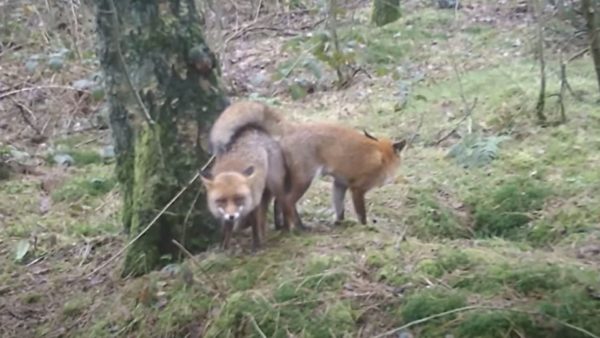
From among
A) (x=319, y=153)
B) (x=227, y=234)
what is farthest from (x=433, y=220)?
(x=227, y=234)

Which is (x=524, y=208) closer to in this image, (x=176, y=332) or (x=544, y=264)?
(x=544, y=264)

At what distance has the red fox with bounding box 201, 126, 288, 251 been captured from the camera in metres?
5.80

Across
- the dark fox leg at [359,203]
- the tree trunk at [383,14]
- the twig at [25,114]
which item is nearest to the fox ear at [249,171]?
the dark fox leg at [359,203]

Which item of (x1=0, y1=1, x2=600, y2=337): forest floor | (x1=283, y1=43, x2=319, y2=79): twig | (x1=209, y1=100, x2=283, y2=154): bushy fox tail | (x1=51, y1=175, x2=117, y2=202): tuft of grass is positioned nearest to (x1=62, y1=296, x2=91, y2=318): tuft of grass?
(x1=0, y1=1, x2=600, y2=337): forest floor

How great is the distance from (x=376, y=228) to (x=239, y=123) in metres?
1.35

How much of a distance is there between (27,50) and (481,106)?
25.6ft

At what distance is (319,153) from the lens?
6691 mm

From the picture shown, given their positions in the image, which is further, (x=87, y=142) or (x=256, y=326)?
(x=87, y=142)

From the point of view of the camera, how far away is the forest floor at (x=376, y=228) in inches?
205

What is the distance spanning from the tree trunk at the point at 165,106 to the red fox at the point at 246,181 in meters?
0.42

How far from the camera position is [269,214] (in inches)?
280

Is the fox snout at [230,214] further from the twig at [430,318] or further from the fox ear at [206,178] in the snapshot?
the twig at [430,318]

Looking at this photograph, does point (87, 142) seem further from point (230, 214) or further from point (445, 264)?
point (445, 264)

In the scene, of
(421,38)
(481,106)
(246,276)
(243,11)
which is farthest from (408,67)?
(246,276)
